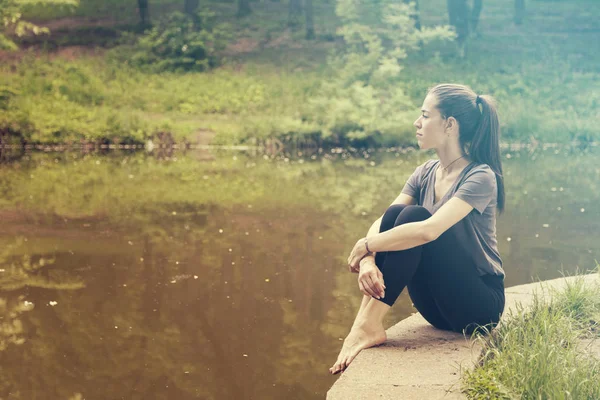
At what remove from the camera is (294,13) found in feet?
88.2

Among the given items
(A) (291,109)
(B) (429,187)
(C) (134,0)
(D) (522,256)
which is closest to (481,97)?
(B) (429,187)

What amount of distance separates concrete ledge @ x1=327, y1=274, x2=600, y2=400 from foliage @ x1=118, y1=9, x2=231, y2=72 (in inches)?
732

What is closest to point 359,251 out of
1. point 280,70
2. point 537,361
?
point 537,361

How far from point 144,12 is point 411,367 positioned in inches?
941

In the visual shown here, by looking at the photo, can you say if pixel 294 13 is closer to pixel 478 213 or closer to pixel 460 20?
pixel 460 20

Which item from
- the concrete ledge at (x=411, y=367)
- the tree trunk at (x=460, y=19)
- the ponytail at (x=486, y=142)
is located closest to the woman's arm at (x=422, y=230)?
the ponytail at (x=486, y=142)

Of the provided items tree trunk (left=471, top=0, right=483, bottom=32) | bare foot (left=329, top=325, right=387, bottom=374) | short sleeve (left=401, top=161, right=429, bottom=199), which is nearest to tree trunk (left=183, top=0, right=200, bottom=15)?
tree trunk (left=471, top=0, right=483, bottom=32)

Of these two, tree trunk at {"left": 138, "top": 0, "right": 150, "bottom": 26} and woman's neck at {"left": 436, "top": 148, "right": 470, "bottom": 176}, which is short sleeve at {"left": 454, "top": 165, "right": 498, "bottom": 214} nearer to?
woman's neck at {"left": 436, "top": 148, "right": 470, "bottom": 176}

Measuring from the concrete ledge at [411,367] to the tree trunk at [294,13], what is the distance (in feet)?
75.3

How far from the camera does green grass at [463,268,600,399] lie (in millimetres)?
2863

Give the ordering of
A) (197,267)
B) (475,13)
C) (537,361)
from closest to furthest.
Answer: (537,361) → (197,267) → (475,13)

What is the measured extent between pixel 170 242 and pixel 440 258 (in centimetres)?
391

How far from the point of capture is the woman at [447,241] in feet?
11.4

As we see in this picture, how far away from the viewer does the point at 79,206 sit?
29.2 feet
